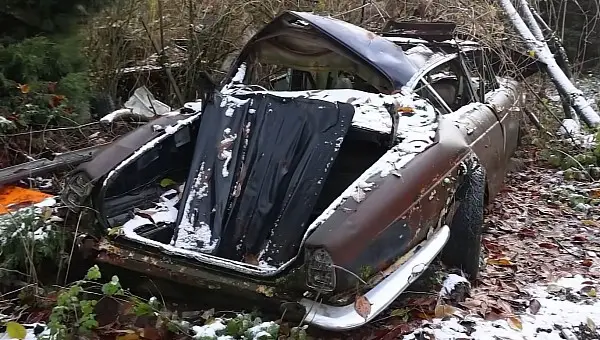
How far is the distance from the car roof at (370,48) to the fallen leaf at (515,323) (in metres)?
1.71

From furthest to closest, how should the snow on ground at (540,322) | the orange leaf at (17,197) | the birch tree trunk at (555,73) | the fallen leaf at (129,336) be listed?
1. the birch tree trunk at (555,73)
2. the orange leaf at (17,197)
3. the snow on ground at (540,322)
4. the fallen leaf at (129,336)

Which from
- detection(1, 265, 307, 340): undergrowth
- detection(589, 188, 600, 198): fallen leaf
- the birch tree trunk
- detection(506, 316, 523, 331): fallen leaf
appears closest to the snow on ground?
detection(506, 316, 523, 331): fallen leaf

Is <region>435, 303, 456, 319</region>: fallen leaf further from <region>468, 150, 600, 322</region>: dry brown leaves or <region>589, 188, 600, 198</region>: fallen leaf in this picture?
<region>589, 188, 600, 198</region>: fallen leaf

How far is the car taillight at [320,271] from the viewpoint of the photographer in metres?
2.97

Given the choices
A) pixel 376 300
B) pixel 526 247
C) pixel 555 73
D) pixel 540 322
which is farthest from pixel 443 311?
pixel 555 73

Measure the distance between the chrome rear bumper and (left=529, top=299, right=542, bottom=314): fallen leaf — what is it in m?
0.80

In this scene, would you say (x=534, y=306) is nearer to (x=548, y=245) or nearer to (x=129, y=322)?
(x=548, y=245)

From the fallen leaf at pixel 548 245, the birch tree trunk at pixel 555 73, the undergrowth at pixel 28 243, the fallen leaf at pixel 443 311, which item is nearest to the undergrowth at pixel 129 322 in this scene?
the undergrowth at pixel 28 243

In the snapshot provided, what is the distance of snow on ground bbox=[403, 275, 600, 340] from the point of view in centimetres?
343

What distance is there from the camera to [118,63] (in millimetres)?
7293

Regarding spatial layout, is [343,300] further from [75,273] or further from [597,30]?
[597,30]

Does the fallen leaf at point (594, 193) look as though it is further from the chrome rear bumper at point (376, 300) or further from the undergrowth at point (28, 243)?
the undergrowth at point (28, 243)

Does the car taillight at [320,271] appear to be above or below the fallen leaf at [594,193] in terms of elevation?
above

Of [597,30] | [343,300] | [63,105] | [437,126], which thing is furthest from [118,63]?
[597,30]
